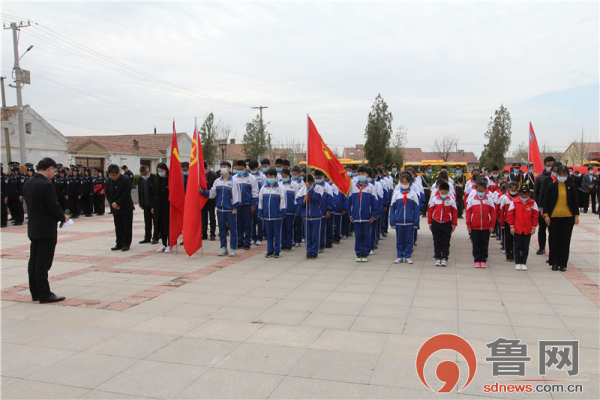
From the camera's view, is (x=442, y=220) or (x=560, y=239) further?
(x=442, y=220)

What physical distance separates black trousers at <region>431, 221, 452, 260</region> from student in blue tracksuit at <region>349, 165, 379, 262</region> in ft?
3.98

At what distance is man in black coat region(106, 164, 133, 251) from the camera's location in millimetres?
10328

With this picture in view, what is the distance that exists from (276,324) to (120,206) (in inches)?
263

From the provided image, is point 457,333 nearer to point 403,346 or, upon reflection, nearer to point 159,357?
point 403,346

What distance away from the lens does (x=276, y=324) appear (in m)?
5.22

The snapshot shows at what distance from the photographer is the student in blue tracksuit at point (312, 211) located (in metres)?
9.44

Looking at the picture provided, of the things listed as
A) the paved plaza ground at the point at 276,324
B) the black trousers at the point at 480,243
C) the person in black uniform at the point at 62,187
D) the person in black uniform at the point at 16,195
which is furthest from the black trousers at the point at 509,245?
the person in black uniform at the point at 62,187

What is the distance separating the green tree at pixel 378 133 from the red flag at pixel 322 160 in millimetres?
43051

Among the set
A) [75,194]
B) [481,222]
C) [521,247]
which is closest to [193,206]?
[481,222]

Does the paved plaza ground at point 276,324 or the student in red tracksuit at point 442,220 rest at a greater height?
the student in red tracksuit at point 442,220

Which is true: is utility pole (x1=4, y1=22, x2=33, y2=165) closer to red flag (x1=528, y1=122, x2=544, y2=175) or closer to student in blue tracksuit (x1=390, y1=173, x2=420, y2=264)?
student in blue tracksuit (x1=390, y1=173, x2=420, y2=264)

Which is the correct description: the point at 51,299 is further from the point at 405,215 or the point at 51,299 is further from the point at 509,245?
the point at 509,245

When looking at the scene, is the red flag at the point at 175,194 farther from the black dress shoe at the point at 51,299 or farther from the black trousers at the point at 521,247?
the black trousers at the point at 521,247

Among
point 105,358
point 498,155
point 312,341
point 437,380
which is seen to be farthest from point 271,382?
point 498,155
